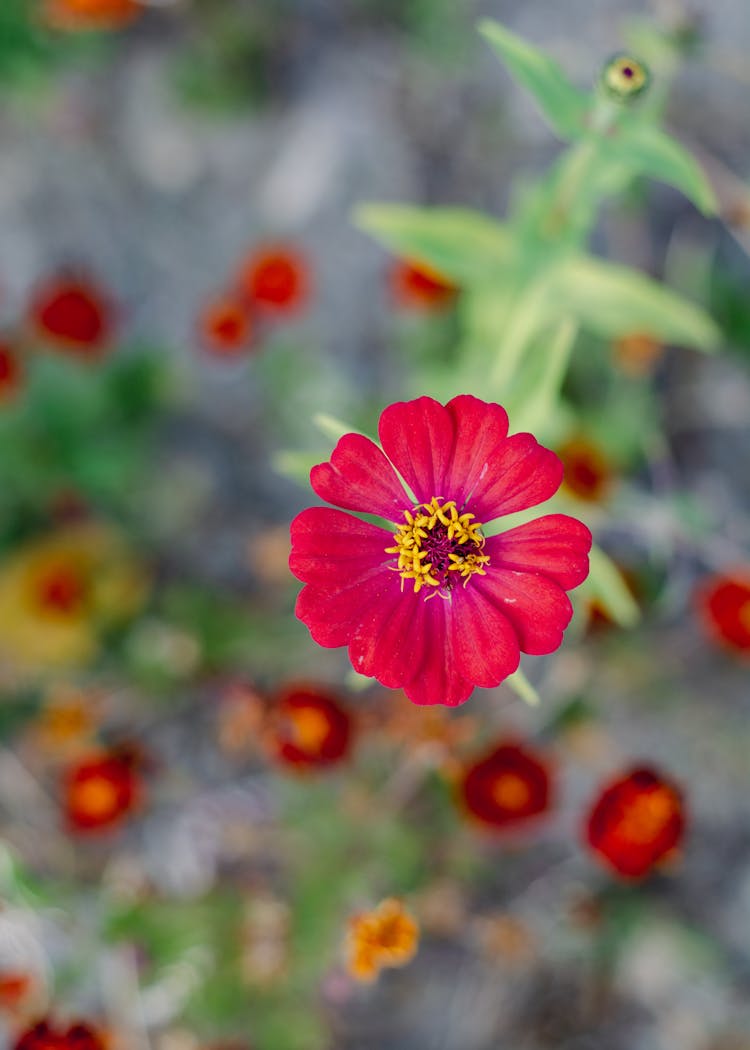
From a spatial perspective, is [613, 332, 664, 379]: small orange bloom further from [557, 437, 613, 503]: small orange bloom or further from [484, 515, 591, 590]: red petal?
[484, 515, 591, 590]: red petal

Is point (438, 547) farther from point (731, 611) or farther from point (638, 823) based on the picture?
point (731, 611)

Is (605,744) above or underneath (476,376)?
underneath

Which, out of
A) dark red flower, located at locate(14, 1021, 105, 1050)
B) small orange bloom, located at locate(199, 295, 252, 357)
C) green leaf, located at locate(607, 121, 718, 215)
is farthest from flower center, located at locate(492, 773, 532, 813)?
small orange bloom, located at locate(199, 295, 252, 357)

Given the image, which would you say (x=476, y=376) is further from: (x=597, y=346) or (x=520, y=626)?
(x=520, y=626)

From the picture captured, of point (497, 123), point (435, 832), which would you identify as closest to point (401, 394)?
point (497, 123)

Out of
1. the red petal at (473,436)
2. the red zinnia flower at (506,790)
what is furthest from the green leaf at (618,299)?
the red zinnia flower at (506,790)

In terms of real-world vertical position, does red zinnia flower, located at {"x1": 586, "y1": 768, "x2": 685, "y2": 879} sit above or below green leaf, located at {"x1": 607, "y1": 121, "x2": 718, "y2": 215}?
below
